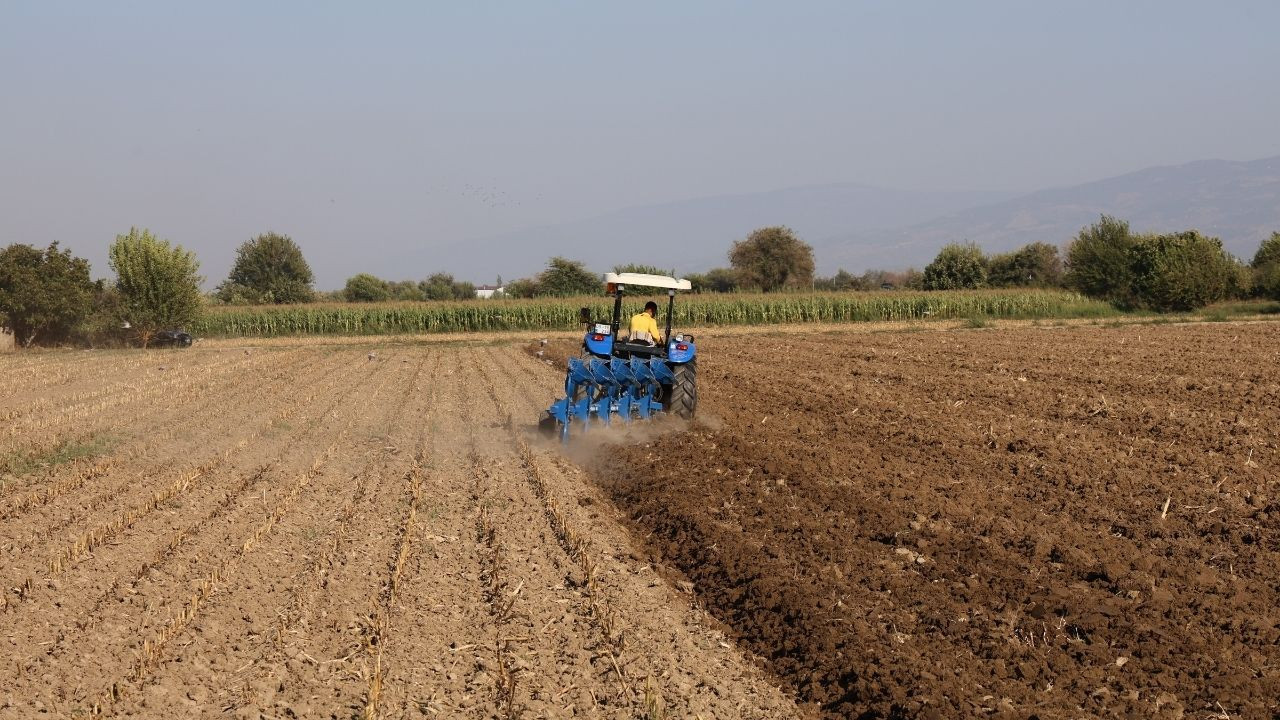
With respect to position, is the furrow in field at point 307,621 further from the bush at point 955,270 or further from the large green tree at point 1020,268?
the large green tree at point 1020,268

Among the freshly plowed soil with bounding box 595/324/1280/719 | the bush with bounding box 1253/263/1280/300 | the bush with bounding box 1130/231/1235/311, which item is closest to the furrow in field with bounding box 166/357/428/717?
the freshly plowed soil with bounding box 595/324/1280/719

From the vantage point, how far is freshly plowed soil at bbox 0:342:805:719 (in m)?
5.19

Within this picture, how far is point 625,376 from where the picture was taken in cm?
1252

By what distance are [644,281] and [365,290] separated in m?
67.4

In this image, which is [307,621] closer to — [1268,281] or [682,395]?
[682,395]

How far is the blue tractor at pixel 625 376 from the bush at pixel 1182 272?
125 ft

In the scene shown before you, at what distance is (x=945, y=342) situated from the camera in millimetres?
26359

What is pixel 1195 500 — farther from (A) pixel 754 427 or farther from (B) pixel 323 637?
(B) pixel 323 637

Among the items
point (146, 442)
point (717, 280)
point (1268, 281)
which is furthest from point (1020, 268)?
point (146, 442)

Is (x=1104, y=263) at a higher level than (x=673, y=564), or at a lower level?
higher

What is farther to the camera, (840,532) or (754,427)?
(754,427)

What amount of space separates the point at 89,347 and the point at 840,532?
34.8 meters

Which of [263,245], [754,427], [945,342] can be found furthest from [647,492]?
[263,245]

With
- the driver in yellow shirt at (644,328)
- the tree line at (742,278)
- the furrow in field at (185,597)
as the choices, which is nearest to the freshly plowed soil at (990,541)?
the driver in yellow shirt at (644,328)
